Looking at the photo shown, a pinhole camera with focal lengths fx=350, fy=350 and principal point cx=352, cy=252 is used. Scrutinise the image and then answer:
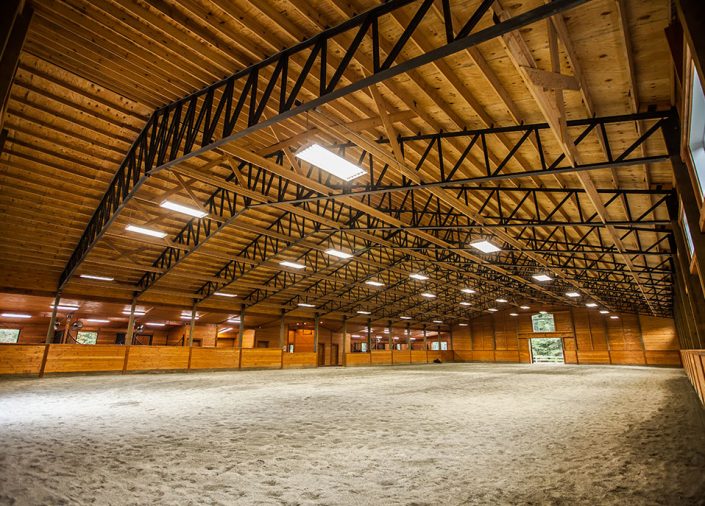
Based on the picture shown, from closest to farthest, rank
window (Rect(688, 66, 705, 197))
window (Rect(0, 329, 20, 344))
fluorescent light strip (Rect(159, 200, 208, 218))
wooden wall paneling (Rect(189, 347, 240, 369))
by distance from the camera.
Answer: window (Rect(688, 66, 705, 197)) → fluorescent light strip (Rect(159, 200, 208, 218)) → wooden wall paneling (Rect(189, 347, 240, 369)) → window (Rect(0, 329, 20, 344))

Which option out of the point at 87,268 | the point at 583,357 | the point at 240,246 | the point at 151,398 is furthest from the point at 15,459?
the point at 583,357

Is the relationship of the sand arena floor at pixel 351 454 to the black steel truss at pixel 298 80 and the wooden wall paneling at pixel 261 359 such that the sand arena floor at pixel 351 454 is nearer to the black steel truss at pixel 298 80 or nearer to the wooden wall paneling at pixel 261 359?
the black steel truss at pixel 298 80

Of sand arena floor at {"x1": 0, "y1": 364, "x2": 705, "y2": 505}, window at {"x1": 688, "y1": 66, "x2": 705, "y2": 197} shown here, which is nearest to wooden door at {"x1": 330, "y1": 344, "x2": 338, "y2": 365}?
sand arena floor at {"x1": 0, "y1": 364, "x2": 705, "y2": 505}

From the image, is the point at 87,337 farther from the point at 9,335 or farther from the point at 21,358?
the point at 21,358

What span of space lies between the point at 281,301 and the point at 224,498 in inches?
882

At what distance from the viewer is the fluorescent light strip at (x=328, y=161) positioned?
6.62 meters

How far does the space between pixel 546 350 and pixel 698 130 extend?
117ft

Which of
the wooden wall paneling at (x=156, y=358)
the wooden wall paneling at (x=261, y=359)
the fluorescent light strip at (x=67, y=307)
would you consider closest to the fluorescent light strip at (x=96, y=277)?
the wooden wall paneling at (x=156, y=358)

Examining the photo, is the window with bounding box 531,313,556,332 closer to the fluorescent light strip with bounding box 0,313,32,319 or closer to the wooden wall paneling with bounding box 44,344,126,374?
the wooden wall paneling with bounding box 44,344,126,374

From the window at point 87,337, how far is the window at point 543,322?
39803 millimetres

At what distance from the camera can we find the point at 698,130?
4543 millimetres

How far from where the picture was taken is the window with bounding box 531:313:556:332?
34947 millimetres

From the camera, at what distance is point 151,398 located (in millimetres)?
8906

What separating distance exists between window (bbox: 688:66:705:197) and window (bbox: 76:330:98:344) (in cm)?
3495
